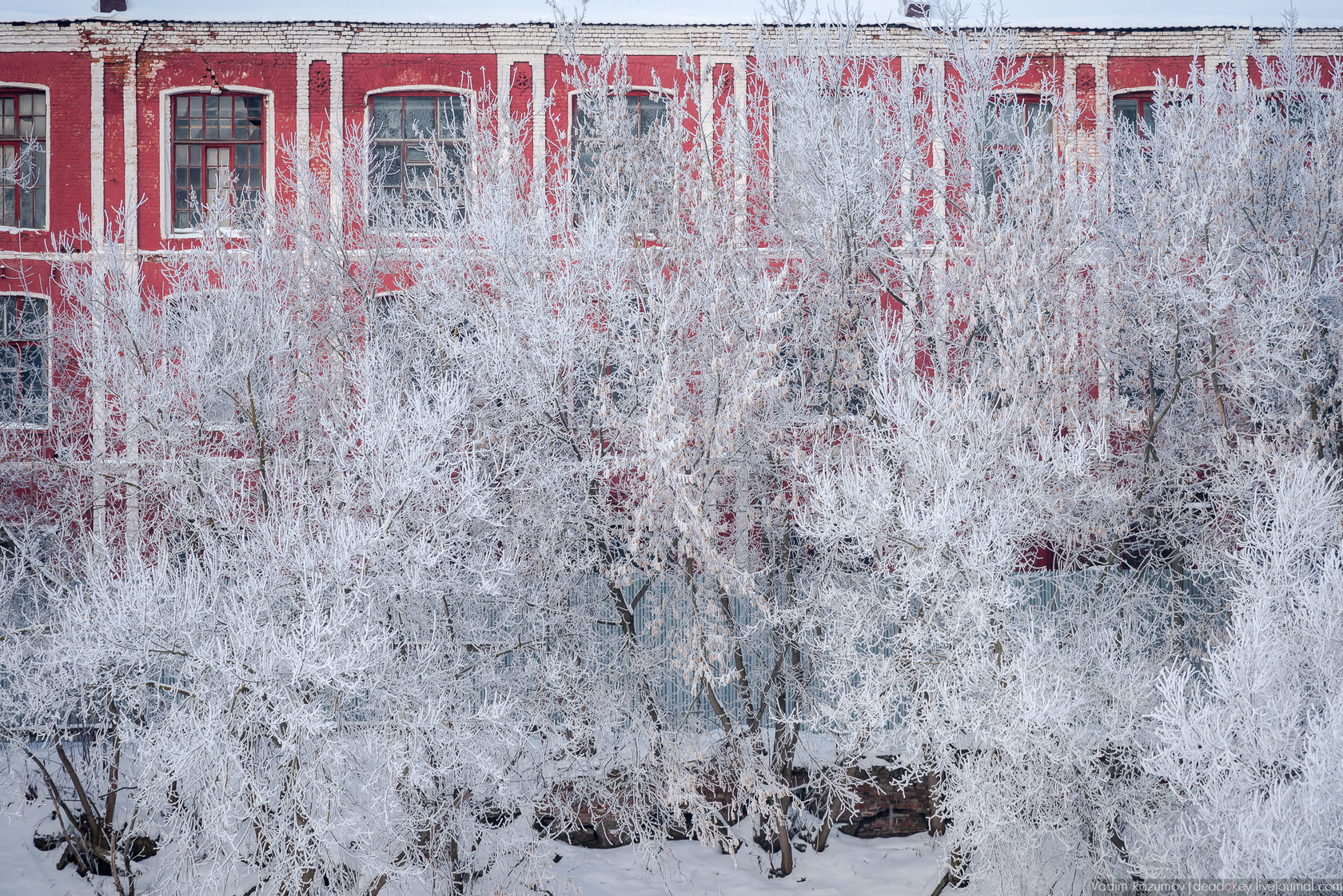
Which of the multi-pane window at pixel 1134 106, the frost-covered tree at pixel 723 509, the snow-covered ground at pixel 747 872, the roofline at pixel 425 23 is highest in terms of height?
the roofline at pixel 425 23

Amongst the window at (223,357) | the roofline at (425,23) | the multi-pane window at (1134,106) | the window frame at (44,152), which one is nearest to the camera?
the window at (223,357)

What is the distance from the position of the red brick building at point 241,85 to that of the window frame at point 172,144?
28mm

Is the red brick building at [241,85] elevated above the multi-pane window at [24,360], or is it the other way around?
the red brick building at [241,85]

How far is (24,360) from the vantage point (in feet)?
50.2

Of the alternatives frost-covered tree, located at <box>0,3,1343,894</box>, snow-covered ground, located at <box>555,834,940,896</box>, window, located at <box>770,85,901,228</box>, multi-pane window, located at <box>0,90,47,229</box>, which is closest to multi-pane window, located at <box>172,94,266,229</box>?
multi-pane window, located at <box>0,90,47,229</box>

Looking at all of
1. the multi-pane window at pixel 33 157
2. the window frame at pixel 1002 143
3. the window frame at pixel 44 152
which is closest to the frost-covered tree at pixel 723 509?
the window frame at pixel 1002 143

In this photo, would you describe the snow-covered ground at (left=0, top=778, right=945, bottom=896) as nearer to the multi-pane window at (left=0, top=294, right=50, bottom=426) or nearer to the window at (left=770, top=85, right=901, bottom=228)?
the multi-pane window at (left=0, top=294, right=50, bottom=426)

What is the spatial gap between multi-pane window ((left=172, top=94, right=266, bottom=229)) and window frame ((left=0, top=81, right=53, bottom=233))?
2.01 meters

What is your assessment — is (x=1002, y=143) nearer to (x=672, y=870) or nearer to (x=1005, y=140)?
(x=1005, y=140)

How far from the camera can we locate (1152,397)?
10.7 metres

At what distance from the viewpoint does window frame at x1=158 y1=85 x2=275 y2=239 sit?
53.0ft

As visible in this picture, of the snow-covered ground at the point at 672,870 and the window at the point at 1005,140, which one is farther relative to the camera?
the snow-covered ground at the point at 672,870

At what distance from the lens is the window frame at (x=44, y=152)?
A: 1614 cm

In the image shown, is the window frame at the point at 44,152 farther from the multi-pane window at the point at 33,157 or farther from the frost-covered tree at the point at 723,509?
the frost-covered tree at the point at 723,509
